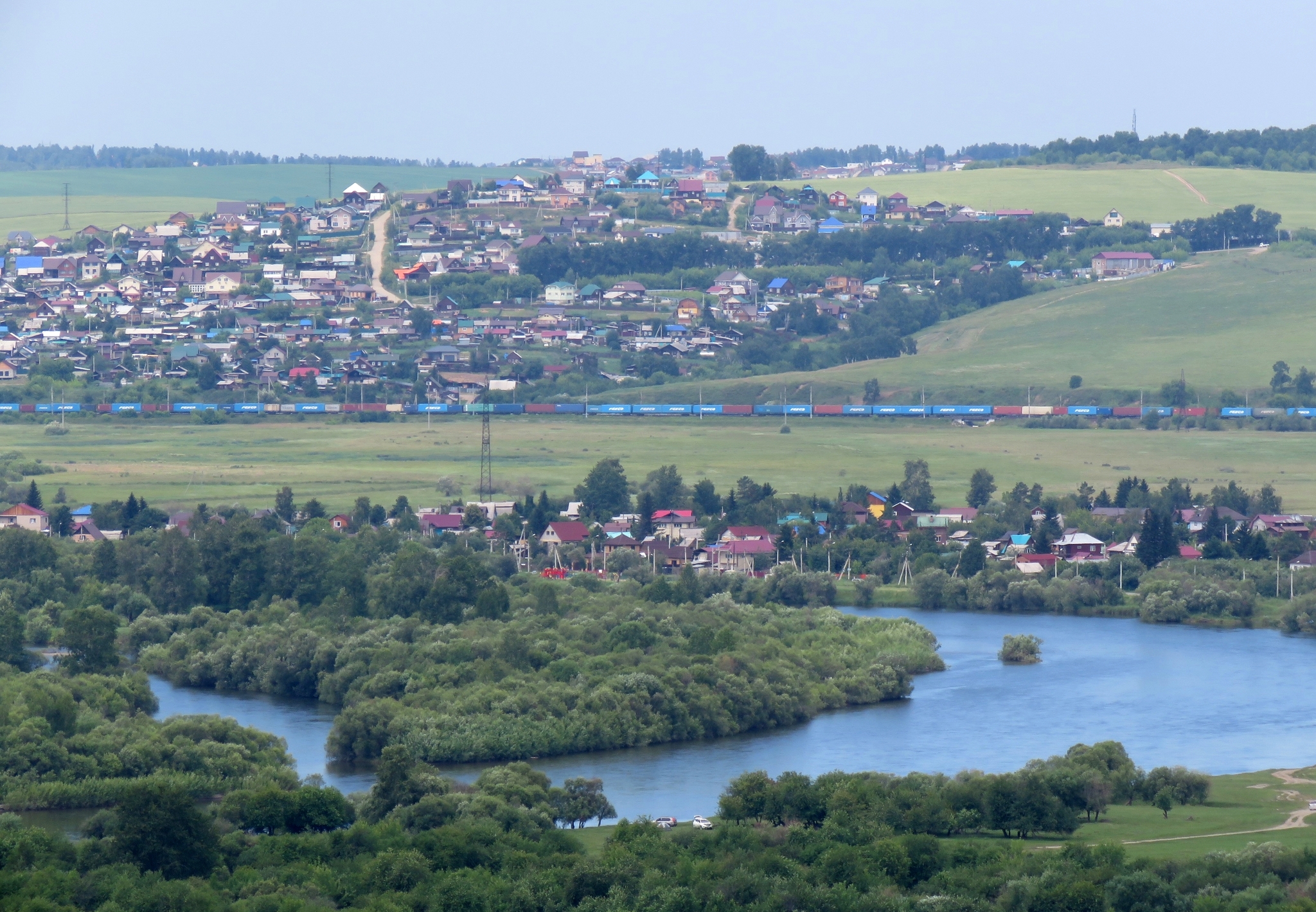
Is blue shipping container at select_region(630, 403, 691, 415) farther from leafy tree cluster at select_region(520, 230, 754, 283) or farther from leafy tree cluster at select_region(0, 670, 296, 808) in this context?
leafy tree cluster at select_region(0, 670, 296, 808)

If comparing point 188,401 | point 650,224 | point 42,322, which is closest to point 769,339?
point 650,224

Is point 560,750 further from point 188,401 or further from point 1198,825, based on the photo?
point 188,401

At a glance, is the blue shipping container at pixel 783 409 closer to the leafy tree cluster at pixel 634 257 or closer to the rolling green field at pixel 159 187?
the leafy tree cluster at pixel 634 257

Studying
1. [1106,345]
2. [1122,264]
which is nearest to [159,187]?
[1122,264]

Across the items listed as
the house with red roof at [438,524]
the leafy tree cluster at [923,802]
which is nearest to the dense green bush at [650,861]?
the leafy tree cluster at [923,802]

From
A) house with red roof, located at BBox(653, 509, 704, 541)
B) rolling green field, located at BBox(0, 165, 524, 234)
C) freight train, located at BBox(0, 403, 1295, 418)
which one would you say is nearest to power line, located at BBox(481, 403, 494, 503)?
house with red roof, located at BBox(653, 509, 704, 541)

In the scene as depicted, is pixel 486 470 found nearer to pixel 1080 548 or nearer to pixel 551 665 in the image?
pixel 1080 548
